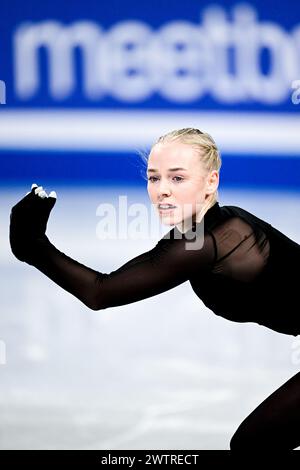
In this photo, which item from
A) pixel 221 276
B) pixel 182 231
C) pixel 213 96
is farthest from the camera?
pixel 213 96

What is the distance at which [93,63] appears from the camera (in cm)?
311

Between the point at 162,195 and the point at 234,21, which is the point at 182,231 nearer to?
the point at 162,195

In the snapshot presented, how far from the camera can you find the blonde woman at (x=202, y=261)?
2117 millimetres

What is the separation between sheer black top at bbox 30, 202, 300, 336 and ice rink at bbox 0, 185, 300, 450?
2.65ft

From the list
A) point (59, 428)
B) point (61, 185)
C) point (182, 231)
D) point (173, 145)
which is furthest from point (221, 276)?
point (59, 428)

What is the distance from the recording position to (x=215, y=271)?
2.17 meters

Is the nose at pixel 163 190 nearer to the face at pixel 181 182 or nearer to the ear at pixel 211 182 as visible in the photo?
the face at pixel 181 182

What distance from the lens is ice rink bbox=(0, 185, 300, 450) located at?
3.08 metres

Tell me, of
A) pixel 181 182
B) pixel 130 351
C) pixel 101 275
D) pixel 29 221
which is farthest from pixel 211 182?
pixel 130 351

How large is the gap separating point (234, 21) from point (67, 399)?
179 centimetres

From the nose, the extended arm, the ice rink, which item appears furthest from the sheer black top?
the ice rink

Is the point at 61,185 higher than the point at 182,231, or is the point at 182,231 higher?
the point at 61,185

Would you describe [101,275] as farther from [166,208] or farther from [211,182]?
[211,182]

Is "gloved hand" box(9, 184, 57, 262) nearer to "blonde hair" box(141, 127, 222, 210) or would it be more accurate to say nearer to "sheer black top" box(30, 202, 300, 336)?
"sheer black top" box(30, 202, 300, 336)
